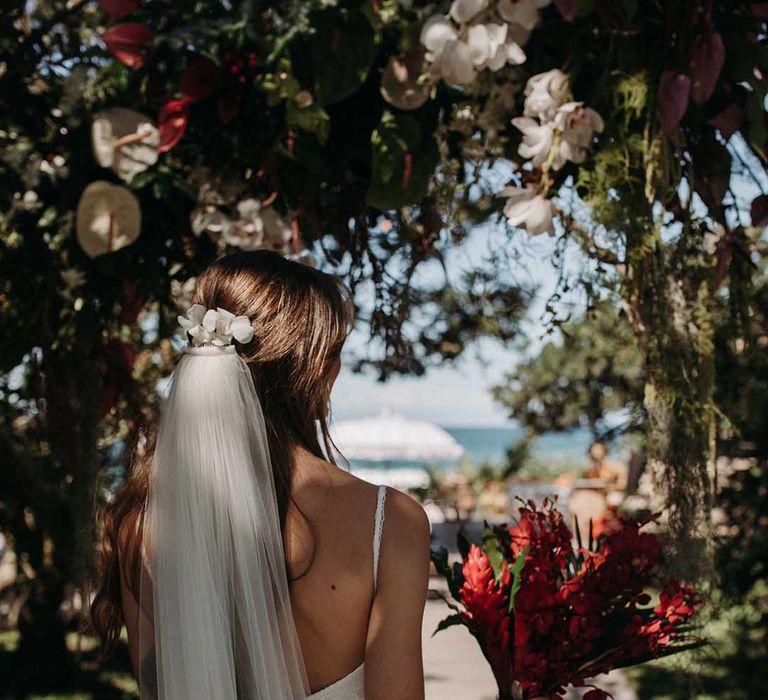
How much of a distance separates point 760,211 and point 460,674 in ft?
14.4

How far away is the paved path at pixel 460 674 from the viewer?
Answer: 5.09m

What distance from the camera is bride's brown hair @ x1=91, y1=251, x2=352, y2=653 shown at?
5.15 feet

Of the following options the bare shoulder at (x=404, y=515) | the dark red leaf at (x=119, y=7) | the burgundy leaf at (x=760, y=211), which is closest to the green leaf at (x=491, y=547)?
the bare shoulder at (x=404, y=515)

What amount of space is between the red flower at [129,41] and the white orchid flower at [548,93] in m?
0.92

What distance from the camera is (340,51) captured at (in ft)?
6.26

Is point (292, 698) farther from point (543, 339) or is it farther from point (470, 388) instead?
point (470, 388)

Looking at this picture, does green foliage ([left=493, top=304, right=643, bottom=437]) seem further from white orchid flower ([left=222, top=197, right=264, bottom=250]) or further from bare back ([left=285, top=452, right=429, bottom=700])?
bare back ([left=285, top=452, right=429, bottom=700])

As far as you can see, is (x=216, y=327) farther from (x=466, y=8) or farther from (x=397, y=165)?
(x=466, y=8)

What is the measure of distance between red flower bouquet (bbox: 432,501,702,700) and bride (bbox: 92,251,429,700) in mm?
297

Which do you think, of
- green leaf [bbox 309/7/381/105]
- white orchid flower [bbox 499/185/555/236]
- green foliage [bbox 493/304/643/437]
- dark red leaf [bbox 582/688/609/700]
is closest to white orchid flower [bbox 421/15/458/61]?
green leaf [bbox 309/7/381/105]

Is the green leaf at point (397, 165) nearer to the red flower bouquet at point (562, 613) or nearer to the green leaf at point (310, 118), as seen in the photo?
→ the green leaf at point (310, 118)

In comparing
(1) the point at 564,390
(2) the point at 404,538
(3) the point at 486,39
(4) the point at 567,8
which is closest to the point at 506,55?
(3) the point at 486,39

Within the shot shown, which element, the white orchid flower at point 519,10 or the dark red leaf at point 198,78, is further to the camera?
the dark red leaf at point 198,78

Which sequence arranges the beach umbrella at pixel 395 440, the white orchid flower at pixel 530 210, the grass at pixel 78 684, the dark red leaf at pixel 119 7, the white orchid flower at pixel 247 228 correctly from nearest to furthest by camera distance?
the white orchid flower at pixel 530 210, the dark red leaf at pixel 119 7, the white orchid flower at pixel 247 228, the grass at pixel 78 684, the beach umbrella at pixel 395 440
